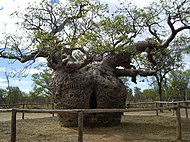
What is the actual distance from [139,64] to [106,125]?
346cm

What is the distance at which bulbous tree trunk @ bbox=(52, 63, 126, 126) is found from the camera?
351 inches

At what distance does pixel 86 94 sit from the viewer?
8.98 m

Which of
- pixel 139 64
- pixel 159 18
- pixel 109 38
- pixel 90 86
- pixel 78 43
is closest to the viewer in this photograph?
pixel 78 43

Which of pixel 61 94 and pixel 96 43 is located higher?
pixel 96 43

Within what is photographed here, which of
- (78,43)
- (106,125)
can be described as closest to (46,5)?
(78,43)

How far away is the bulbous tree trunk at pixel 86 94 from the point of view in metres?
8.92

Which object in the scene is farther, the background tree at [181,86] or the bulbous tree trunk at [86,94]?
the background tree at [181,86]

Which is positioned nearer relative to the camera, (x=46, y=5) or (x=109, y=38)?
(x=109, y=38)

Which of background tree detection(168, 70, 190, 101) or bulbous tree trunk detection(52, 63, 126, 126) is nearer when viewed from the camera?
bulbous tree trunk detection(52, 63, 126, 126)

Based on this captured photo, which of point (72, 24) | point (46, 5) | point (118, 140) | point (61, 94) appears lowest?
point (118, 140)

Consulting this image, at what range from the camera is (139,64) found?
10.9m

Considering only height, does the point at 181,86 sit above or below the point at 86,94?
above

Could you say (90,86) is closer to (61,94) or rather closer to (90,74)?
(90,74)

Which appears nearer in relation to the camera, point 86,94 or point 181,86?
point 86,94
